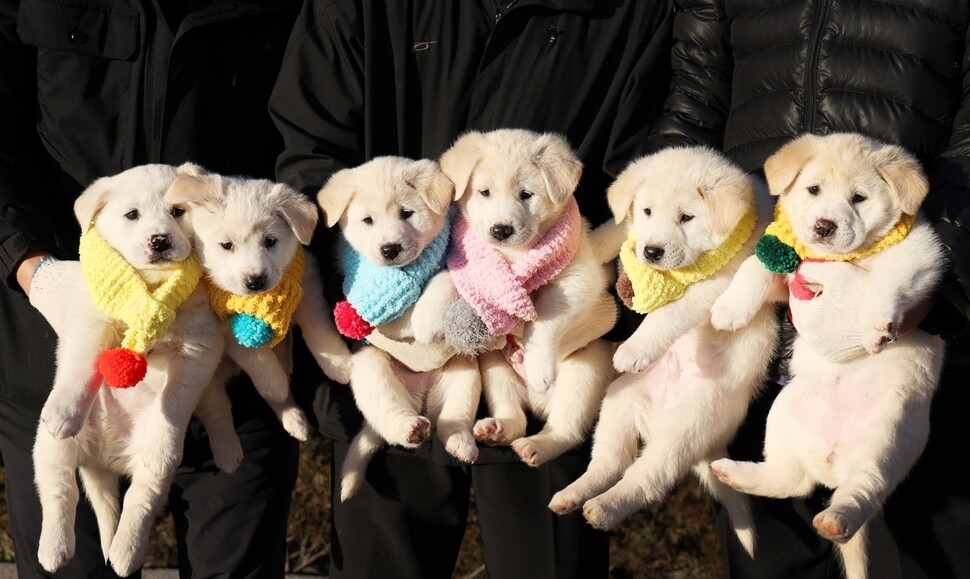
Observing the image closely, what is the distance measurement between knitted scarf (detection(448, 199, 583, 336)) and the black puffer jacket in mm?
589

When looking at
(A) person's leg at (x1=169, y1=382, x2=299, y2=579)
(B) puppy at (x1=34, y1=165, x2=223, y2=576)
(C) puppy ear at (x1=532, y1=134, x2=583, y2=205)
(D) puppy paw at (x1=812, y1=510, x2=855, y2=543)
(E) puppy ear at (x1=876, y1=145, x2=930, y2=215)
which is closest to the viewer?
(D) puppy paw at (x1=812, y1=510, x2=855, y2=543)

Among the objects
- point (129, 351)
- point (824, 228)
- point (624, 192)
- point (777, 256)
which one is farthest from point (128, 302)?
point (824, 228)

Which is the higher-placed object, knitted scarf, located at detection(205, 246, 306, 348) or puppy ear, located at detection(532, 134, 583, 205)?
puppy ear, located at detection(532, 134, 583, 205)

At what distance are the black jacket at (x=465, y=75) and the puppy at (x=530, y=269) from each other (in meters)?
0.18

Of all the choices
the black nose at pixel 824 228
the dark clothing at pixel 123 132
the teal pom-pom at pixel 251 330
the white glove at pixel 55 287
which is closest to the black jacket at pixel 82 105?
the dark clothing at pixel 123 132

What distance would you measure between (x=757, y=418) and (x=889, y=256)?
94 cm

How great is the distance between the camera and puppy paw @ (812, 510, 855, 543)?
346cm

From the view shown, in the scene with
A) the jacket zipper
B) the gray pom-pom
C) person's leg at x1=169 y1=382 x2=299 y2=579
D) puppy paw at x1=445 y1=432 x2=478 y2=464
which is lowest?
person's leg at x1=169 y1=382 x2=299 y2=579

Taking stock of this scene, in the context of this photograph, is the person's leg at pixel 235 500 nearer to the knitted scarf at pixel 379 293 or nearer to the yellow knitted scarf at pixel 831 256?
the knitted scarf at pixel 379 293

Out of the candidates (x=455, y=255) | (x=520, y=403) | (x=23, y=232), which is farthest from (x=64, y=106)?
(x=520, y=403)

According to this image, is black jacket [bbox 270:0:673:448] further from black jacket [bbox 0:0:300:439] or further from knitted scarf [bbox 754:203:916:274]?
knitted scarf [bbox 754:203:916:274]

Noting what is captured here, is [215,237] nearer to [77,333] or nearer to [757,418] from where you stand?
[77,333]

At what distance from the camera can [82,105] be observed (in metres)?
4.38

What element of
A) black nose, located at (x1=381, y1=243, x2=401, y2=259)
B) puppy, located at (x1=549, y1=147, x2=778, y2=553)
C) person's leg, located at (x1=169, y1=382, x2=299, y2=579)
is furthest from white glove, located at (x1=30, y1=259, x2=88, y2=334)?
puppy, located at (x1=549, y1=147, x2=778, y2=553)
